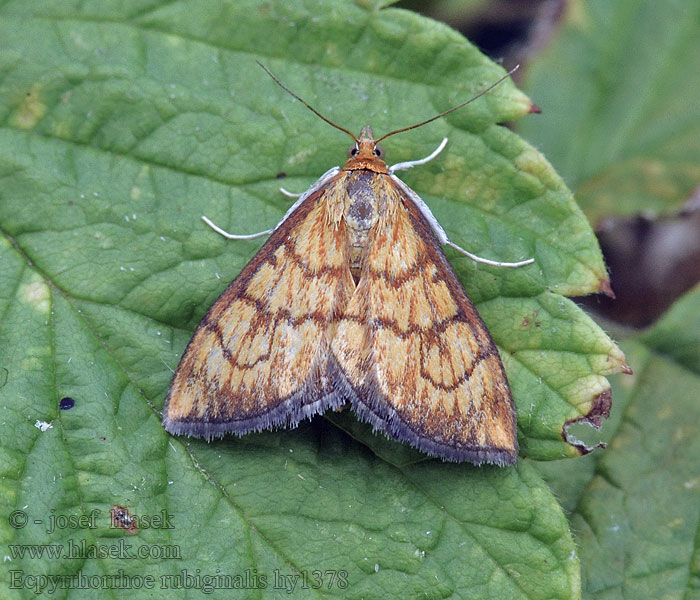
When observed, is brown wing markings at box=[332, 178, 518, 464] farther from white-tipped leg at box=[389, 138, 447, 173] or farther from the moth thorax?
white-tipped leg at box=[389, 138, 447, 173]

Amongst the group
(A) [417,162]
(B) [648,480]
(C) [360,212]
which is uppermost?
(A) [417,162]

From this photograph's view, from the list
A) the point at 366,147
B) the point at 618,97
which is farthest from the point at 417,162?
the point at 618,97

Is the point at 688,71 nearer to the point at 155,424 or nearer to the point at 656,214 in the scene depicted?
the point at 656,214

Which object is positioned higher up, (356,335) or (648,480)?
(356,335)

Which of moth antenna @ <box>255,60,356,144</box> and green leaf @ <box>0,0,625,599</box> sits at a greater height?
moth antenna @ <box>255,60,356,144</box>

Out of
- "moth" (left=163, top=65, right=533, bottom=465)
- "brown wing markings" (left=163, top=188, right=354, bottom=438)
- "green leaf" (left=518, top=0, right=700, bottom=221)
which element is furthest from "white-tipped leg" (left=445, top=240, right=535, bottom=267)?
"green leaf" (left=518, top=0, right=700, bottom=221)

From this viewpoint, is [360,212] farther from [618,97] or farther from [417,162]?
[618,97]

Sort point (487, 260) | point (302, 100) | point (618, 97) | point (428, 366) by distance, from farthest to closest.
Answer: point (618, 97)
point (302, 100)
point (487, 260)
point (428, 366)
